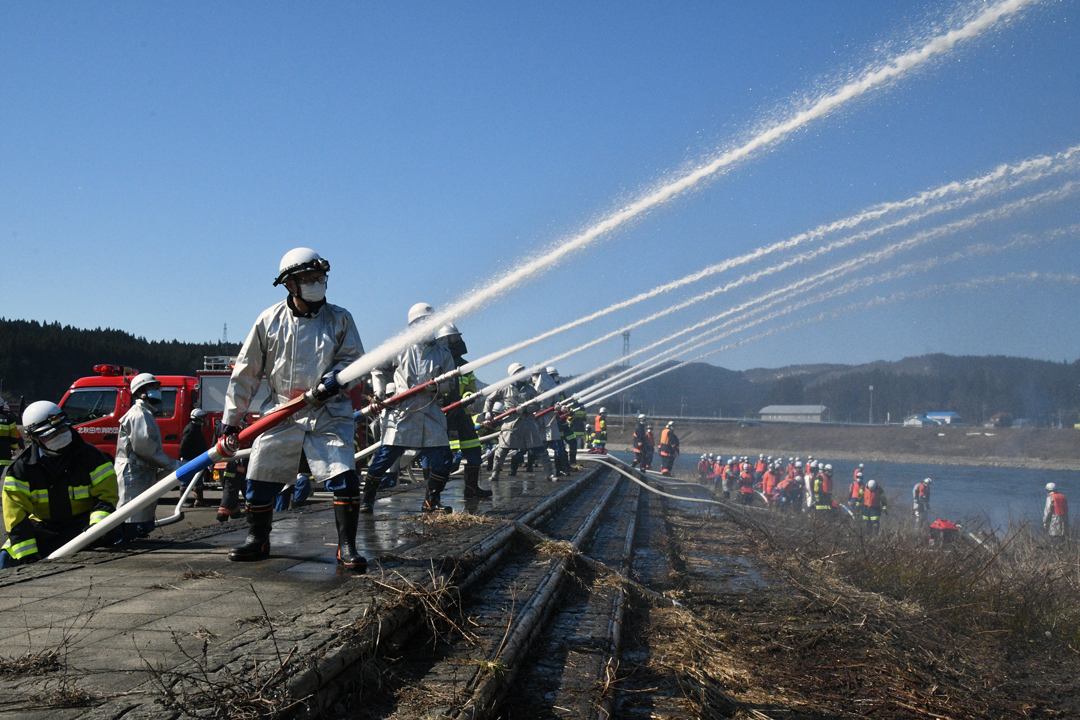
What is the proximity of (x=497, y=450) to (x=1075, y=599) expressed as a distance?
28.5 ft

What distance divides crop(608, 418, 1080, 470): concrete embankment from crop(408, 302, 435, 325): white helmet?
2810 inches

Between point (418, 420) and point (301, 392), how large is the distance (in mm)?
2717

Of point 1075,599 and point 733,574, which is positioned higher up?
point 733,574

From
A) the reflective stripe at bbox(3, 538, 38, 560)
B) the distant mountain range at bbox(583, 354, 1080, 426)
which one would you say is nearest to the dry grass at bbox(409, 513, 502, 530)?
the reflective stripe at bbox(3, 538, 38, 560)

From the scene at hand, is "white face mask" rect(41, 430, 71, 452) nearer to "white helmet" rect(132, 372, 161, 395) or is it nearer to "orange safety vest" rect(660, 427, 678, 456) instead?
"white helmet" rect(132, 372, 161, 395)

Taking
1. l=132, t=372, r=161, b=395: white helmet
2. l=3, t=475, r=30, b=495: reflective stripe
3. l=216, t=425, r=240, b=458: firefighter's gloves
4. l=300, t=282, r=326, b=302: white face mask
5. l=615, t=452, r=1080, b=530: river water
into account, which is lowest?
l=615, t=452, r=1080, b=530: river water

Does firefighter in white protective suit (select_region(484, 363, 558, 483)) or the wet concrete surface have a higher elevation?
firefighter in white protective suit (select_region(484, 363, 558, 483))

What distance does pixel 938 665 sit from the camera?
16.6 ft

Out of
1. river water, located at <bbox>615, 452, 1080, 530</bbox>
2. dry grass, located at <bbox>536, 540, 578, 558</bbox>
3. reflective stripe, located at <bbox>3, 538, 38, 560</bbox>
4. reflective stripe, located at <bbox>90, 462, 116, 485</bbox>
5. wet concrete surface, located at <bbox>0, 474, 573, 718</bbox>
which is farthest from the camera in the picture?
river water, located at <bbox>615, 452, 1080, 530</bbox>

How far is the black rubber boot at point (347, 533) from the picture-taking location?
4422 mm

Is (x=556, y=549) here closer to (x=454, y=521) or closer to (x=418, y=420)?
(x=454, y=521)

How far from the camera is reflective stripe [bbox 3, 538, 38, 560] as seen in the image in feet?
16.8

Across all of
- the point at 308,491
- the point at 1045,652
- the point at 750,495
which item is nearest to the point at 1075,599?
the point at 1045,652

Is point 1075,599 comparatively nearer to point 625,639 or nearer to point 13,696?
point 625,639
